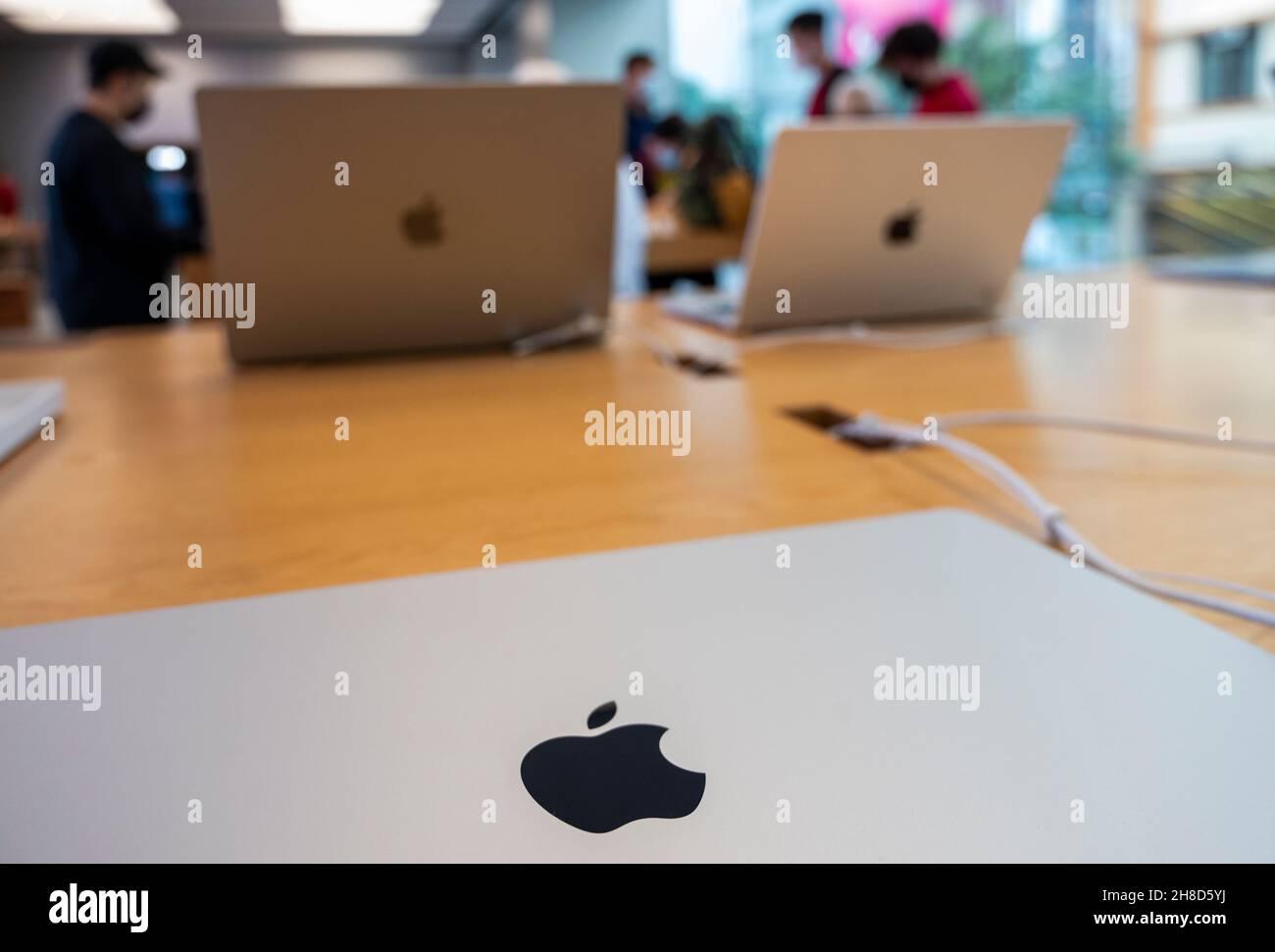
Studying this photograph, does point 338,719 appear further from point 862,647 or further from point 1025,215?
point 1025,215

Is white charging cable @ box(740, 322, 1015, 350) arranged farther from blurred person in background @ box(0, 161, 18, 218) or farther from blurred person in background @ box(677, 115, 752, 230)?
blurred person in background @ box(0, 161, 18, 218)

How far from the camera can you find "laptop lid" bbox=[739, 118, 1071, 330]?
114 centimetres

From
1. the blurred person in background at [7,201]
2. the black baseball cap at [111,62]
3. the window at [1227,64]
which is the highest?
the window at [1227,64]

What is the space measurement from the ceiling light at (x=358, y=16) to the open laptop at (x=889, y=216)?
282 inches

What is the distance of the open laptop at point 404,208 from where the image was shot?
3.34 feet

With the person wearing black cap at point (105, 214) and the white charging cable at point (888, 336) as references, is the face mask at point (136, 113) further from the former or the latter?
the white charging cable at point (888, 336)

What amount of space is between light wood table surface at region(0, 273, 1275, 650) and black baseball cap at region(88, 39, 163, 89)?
1.86 m

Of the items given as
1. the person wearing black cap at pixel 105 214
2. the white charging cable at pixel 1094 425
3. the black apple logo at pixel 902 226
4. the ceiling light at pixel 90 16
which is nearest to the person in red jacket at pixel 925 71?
the black apple logo at pixel 902 226

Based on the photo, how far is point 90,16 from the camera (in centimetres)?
764

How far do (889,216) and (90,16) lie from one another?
26.9 ft

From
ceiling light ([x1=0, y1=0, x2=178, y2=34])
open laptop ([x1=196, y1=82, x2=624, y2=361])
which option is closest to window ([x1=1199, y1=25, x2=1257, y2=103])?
open laptop ([x1=196, y1=82, x2=624, y2=361])

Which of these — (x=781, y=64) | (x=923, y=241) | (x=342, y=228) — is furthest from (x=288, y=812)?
(x=781, y=64)

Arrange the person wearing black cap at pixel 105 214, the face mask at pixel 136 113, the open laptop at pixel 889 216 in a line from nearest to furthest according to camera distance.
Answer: the open laptop at pixel 889 216
the person wearing black cap at pixel 105 214
the face mask at pixel 136 113
